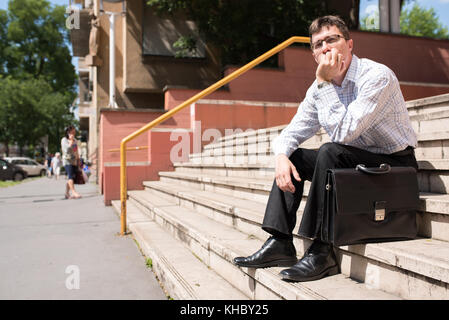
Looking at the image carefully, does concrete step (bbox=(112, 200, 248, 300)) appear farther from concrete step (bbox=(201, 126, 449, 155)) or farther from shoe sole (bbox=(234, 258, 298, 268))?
concrete step (bbox=(201, 126, 449, 155))

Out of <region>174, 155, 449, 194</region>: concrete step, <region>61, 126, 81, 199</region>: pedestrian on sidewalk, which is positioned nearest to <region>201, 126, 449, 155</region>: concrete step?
<region>174, 155, 449, 194</region>: concrete step

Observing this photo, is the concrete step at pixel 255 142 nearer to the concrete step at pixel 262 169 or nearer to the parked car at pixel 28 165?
the concrete step at pixel 262 169

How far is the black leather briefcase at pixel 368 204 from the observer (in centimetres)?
190

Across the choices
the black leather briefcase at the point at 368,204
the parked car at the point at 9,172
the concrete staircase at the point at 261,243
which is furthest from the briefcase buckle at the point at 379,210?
the parked car at the point at 9,172

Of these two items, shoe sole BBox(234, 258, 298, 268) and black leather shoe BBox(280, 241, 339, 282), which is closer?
black leather shoe BBox(280, 241, 339, 282)

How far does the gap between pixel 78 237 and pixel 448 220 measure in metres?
4.19

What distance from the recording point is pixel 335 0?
10.9 m

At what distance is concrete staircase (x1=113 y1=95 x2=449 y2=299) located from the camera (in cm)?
181

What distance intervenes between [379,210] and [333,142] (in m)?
0.45

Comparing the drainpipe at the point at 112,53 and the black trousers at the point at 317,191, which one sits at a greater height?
the drainpipe at the point at 112,53

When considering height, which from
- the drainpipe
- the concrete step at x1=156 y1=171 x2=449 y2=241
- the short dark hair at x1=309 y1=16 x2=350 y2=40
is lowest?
the concrete step at x1=156 y1=171 x2=449 y2=241

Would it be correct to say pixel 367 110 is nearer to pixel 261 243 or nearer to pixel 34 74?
pixel 261 243

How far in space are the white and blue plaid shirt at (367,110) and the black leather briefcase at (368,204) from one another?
0.70 feet

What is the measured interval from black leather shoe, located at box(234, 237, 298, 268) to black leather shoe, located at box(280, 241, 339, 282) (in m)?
0.19
